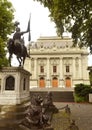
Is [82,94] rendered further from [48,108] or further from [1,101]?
[1,101]

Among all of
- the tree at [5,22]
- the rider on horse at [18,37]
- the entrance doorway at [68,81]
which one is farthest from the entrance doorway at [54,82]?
the rider on horse at [18,37]

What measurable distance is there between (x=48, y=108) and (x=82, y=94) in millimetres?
16305

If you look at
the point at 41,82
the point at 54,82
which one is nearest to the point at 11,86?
the point at 54,82

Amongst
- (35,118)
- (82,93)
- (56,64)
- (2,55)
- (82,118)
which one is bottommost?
(82,118)

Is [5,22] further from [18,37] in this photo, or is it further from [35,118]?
[35,118]

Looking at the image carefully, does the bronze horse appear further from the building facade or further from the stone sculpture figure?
the building facade

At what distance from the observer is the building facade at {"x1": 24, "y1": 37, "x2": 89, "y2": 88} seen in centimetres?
6397

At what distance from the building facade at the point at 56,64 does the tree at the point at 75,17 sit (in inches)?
1844

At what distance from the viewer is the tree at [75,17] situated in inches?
531

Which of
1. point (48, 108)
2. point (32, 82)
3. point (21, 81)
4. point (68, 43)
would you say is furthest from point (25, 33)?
point (68, 43)

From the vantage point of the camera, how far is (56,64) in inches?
2608

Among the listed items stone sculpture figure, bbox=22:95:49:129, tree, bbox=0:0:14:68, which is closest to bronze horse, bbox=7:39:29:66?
stone sculpture figure, bbox=22:95:49:129

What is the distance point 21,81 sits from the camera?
12.3 meters

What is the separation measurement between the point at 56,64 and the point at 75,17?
51.2 metres
